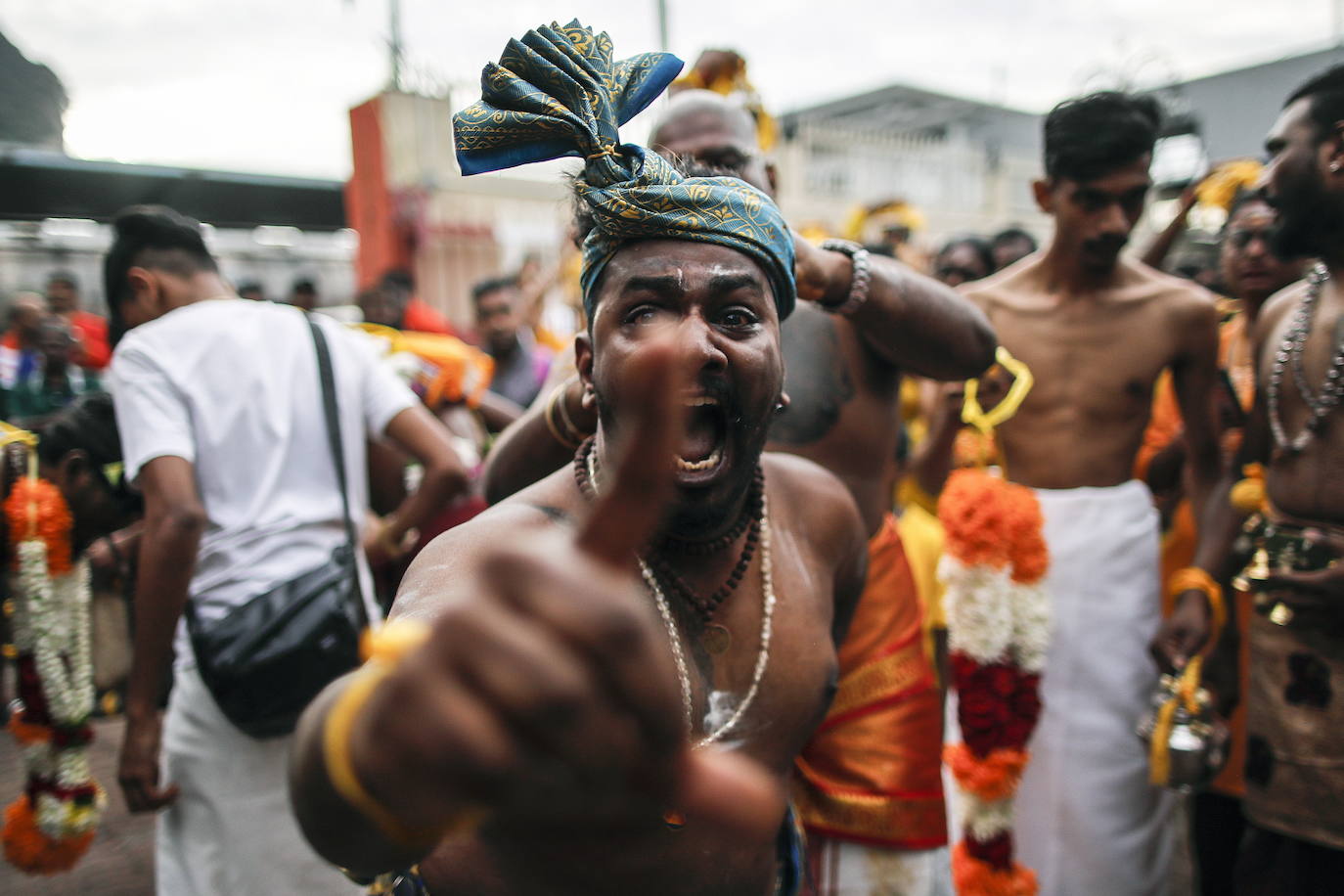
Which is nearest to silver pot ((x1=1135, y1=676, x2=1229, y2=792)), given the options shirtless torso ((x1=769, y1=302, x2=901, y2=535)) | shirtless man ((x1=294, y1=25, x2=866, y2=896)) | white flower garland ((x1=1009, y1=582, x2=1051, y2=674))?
white flower garland ((x1=1009, y1=582, x2=1051, y2=674))

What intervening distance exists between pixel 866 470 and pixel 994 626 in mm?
767

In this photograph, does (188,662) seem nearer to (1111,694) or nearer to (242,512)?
(242,512)

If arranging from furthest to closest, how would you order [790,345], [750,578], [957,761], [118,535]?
[118,535]
[957,761]
[790,345]
[750,578]

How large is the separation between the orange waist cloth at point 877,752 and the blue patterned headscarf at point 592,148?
4.37 ft

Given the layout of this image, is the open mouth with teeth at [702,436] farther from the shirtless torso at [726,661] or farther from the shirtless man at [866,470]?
the shirtless man at [866,470]

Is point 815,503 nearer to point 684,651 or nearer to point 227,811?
point 684,651

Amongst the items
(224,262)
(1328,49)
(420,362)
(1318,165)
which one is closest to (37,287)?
(224,262)

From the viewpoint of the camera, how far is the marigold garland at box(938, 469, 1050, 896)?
301 cm

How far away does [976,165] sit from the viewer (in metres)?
17.0

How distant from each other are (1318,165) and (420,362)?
3.75 metres

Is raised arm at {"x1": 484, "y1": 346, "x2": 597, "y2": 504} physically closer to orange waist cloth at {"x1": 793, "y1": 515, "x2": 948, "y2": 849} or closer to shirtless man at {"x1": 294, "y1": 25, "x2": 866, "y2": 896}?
shirtless man at {"x1": 294, "y1": 25, "x2": 866, "y2": 896}

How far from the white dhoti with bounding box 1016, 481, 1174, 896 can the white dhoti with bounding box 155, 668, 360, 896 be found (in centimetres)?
234

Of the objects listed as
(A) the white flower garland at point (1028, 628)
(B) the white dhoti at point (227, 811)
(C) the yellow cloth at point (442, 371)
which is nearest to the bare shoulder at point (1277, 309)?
(A) the white flower garland at point (1028, 628)

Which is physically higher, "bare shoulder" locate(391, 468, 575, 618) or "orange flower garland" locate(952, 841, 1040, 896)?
"bare shoulder" locate(391, 468, 575, 618)
